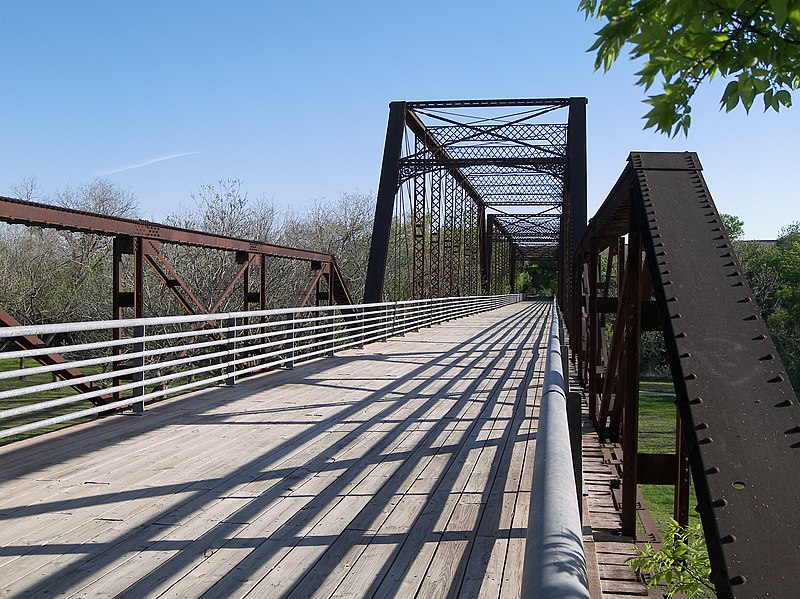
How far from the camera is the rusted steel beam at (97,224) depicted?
634 cm

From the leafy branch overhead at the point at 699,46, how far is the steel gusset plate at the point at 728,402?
43 cm

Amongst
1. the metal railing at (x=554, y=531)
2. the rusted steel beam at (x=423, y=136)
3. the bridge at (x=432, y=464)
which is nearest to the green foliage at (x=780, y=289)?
the rusted steel beam at (x=423, y=136)

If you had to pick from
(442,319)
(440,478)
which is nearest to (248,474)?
(440,478)

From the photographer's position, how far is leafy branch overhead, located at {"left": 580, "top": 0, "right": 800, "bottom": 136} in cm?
262

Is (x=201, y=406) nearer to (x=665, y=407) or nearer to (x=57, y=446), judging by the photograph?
(x=57, y=446)

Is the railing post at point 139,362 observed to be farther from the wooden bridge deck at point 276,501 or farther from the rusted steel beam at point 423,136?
the rusted steel beam at point 423,136

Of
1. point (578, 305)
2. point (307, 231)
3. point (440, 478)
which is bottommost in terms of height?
point (440, 478)

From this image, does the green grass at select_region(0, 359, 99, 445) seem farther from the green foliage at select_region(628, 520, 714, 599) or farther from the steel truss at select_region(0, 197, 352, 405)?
the green foliage at select_region(628, 520, 714, 599)

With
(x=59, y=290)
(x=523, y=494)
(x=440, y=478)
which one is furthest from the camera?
(x=59, y=290)

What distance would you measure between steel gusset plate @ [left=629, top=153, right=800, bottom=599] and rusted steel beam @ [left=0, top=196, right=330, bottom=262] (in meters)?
5.06

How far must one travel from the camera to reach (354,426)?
7.26 meters

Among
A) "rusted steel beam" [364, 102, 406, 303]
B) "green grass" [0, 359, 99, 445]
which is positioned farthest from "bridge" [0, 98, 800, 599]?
"green grass" [0, 359, 99, 445]

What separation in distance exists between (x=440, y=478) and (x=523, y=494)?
25.4 inches

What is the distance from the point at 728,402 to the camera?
226cm
